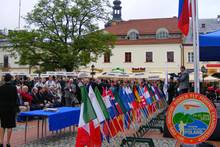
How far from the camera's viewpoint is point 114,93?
848 cm

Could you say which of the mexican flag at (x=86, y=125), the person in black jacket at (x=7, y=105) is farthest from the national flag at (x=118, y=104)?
the person in black jacket at (x=7, y=105)

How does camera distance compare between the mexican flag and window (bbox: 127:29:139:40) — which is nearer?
the mexican flag

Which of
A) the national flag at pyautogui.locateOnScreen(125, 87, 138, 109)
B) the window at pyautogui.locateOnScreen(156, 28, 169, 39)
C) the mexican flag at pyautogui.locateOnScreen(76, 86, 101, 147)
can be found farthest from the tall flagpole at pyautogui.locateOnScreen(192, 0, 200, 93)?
the window at pyautogui.locateOnScreen(156, 28, 169, 39)

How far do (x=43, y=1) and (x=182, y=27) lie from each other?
115 ft

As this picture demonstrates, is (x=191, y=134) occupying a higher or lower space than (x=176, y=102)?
lower

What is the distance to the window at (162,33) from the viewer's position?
178 feet

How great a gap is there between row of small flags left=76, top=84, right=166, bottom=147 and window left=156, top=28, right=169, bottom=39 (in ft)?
143

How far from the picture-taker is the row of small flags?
646cm

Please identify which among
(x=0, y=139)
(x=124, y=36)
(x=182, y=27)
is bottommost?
(x=0, y=139)

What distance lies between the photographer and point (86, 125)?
21.2 ft

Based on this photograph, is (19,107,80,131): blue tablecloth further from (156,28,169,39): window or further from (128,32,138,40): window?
(128,32,138,40): window

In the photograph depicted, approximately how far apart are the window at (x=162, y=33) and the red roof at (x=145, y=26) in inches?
24.2

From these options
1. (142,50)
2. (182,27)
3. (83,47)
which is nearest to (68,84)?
(182,27)

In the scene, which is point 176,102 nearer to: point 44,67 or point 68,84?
point 68,84
